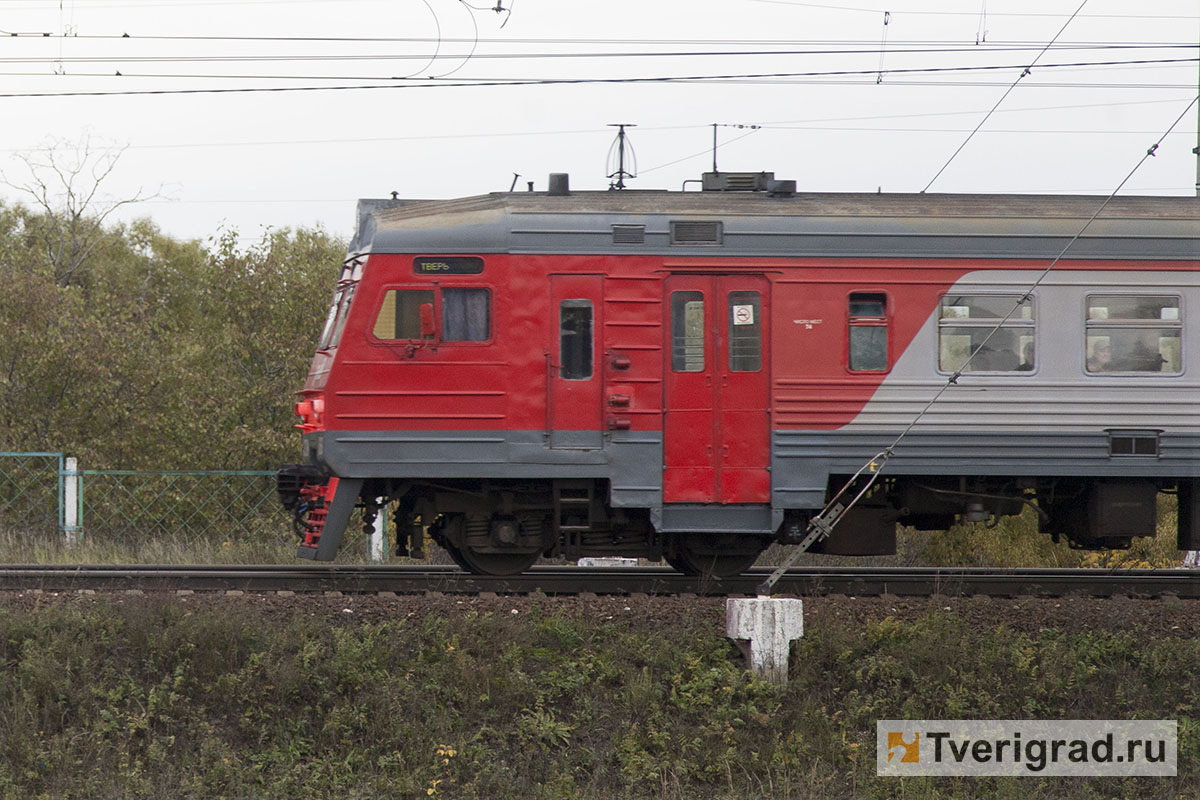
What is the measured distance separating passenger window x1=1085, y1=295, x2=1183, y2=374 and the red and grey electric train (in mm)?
20

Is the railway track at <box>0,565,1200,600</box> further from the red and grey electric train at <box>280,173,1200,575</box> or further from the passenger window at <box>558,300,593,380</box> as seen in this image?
the passenger window at <box>558,300,593,380</box>

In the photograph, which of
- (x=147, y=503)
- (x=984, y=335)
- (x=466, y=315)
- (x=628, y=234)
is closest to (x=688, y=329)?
(x=628, y=234)

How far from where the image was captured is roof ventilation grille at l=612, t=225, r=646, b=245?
34.6 ft

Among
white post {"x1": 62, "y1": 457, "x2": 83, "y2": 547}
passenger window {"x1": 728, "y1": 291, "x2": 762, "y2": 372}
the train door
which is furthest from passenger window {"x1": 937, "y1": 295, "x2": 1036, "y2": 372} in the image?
white post {"x1": 62, "y1": 457, "x2": 83, "y2": 547}

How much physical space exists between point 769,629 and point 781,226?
12.4 ft

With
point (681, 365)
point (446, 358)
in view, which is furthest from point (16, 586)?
point (681, 365)

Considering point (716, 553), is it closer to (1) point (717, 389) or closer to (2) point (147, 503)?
(1) point (717, 389)

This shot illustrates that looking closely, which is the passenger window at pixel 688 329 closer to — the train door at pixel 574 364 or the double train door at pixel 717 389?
the double train door at pixel 717 389

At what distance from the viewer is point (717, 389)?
34.6 feet

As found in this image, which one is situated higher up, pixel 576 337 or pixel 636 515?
pixel 576 337

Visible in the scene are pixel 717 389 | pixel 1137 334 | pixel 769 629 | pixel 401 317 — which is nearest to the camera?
pixel 769 629

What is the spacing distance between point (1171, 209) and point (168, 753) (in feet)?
30.8

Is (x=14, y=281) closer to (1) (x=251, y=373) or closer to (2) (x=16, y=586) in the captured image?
(1) (x=251, y=373)

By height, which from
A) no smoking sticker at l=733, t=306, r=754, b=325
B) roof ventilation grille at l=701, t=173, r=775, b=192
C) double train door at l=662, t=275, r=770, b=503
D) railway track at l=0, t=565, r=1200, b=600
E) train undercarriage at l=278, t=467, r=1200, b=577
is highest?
roof ventilation grille at l=701, t=173, r=775, b=192
